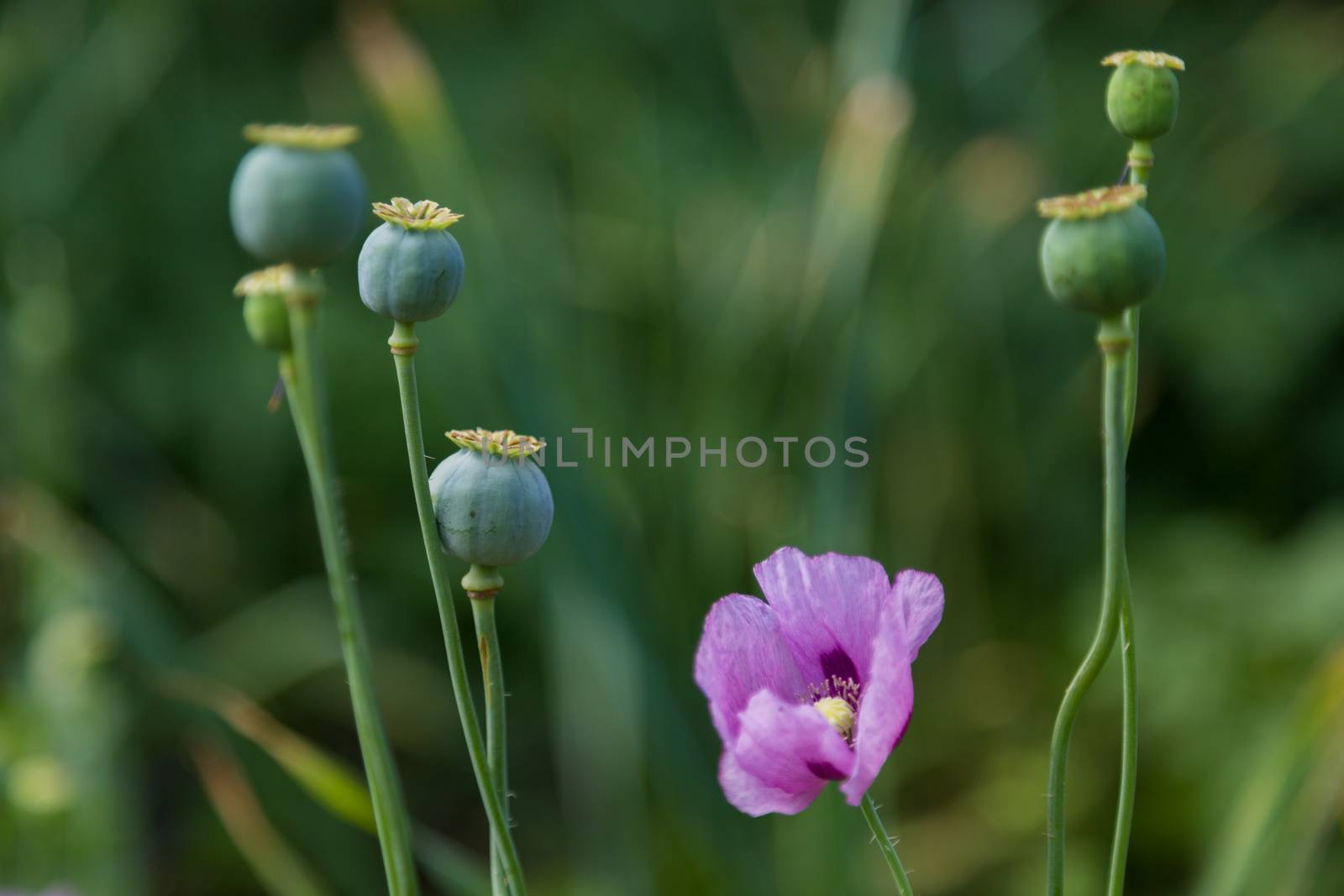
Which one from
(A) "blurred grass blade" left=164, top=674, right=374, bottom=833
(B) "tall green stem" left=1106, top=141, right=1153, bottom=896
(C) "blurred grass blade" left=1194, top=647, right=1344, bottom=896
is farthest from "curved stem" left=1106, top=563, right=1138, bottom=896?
(C) "blurred grass blade" left=1194, top=647, right=1344, bottom=896

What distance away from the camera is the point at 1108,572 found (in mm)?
220

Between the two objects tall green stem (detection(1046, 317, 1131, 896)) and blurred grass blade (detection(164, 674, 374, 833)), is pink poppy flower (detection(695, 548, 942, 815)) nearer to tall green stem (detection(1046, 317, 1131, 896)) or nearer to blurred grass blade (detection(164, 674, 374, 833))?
tall green stem (detection(1046, 317, 1131, 896))

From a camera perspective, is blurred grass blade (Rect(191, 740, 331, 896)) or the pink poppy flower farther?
blurred grass blade (Rect(191, 740, 331, 896))

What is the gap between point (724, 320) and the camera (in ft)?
4.14

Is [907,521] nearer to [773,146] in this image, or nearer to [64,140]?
[773,146]

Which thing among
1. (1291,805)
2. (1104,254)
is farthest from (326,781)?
(1291,805)

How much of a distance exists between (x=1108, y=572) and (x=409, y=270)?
129 millimetres

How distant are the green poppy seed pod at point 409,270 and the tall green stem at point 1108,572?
0.37 feet

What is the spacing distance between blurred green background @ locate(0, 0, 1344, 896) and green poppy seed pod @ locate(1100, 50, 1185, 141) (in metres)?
0.51

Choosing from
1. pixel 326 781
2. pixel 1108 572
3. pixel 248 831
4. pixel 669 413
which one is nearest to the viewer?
pixel 1108 572

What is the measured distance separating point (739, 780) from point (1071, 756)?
1.01 meters

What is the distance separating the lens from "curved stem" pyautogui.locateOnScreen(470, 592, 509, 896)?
0.24 meters

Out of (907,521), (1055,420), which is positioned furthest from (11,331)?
(1055,420)

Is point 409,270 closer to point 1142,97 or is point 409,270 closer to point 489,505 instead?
point 489,505
